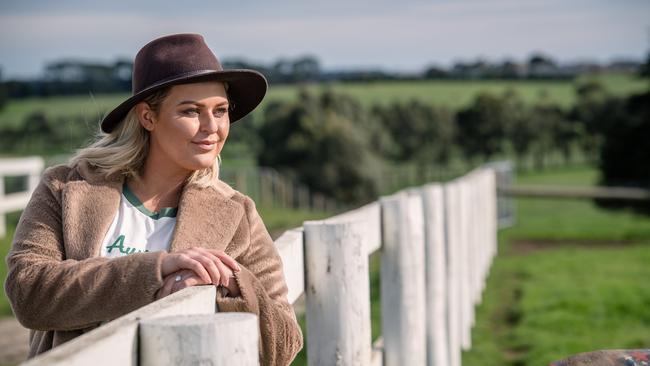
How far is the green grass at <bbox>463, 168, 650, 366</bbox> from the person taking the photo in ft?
21.3

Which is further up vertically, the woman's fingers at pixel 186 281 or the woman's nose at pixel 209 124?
the woman's nose at pixel 209 124

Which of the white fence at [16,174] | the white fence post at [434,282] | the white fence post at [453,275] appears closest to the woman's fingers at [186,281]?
the white fence post at [434,282]

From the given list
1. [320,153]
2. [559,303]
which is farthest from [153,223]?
[320,153]

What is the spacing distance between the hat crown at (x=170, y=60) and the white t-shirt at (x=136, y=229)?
1.04 feet

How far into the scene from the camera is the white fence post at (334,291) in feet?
9.83

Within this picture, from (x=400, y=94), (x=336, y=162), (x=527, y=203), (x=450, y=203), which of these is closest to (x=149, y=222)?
(x=450, y=203)

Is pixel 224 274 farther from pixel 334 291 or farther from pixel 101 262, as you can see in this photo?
pixel 334 291

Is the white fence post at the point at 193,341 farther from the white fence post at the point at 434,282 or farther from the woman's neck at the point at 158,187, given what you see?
the white fence post at the point at 434,282

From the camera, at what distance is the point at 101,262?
217 centimetres

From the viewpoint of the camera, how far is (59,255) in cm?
233

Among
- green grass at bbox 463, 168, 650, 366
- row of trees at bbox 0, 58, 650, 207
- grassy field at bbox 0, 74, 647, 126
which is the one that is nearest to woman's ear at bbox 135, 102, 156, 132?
green grass at bbox 463, 168, 650, 366

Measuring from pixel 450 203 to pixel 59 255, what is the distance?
4113mm

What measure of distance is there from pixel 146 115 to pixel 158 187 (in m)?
0.20

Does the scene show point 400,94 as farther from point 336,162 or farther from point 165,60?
point 165,60
